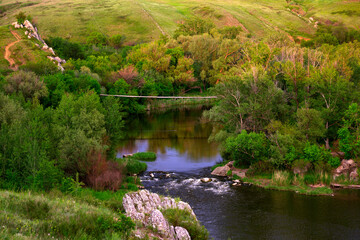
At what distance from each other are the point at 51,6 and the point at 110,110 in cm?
12638

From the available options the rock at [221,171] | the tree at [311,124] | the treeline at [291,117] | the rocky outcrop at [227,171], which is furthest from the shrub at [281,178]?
the rock at [221,171]

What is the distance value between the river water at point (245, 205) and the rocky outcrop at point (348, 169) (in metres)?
2.07

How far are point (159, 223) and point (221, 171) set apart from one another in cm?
1896

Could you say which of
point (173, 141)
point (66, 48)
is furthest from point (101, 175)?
point (66, 48)

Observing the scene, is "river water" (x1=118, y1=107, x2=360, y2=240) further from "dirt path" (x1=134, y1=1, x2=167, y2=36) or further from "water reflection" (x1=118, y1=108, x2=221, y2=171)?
"dirt path" (x1=134, y1=1, x2=167, y2=36)

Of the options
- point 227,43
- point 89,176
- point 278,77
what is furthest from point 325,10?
point 89,176

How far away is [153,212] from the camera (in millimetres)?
20766

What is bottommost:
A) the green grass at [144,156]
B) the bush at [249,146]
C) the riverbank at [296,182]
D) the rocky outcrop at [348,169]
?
the green grass at [144,156]

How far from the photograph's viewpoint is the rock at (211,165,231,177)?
3809 centimetres

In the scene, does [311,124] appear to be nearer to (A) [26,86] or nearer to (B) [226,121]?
(B) [226,121]

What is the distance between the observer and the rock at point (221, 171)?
125 feet

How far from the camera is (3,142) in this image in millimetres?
27953

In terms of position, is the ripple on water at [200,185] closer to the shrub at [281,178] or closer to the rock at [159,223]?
the shrub at [281,178]

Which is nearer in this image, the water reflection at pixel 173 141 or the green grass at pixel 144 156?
the water reflection at pixel 173 141
